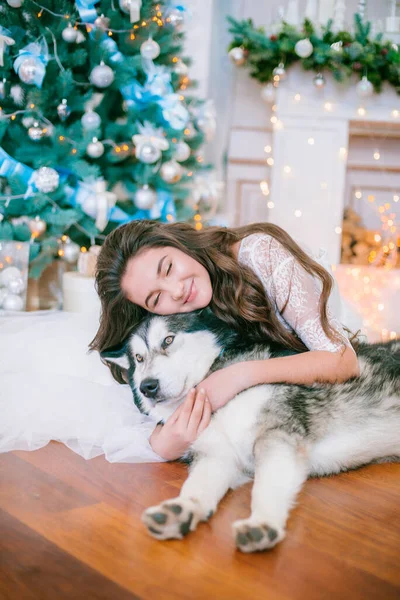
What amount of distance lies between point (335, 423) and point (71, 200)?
88.2 inches

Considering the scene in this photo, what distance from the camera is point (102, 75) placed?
3.13 m

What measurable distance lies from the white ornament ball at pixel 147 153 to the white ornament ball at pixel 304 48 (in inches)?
77.6

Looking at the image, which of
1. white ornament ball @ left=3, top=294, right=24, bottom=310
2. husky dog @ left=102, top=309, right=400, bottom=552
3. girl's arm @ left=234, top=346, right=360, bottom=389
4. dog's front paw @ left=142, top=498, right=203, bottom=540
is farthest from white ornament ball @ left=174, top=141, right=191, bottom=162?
dog's front paw @ left=142, top=498, right=203, bottom=540

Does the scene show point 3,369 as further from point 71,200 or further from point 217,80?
point 217,80

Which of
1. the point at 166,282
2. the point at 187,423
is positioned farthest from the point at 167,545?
the point at 166,282

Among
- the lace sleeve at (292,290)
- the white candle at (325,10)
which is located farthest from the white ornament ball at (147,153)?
the white candle at (325,10)

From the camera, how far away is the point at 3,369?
2.28m

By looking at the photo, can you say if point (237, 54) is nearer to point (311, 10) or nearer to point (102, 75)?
point (311, 10)

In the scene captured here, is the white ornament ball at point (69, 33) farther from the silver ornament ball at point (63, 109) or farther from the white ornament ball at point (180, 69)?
the white ornament ball at point (180, 69)

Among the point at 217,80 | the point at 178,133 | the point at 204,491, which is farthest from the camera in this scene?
the point at 217,80

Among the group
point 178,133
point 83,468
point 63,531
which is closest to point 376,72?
point 178,133

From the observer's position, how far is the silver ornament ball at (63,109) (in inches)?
124

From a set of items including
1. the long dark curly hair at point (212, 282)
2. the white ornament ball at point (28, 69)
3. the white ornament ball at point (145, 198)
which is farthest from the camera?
the white ornament ball at point (145, 198)

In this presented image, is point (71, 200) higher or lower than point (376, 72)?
lower
